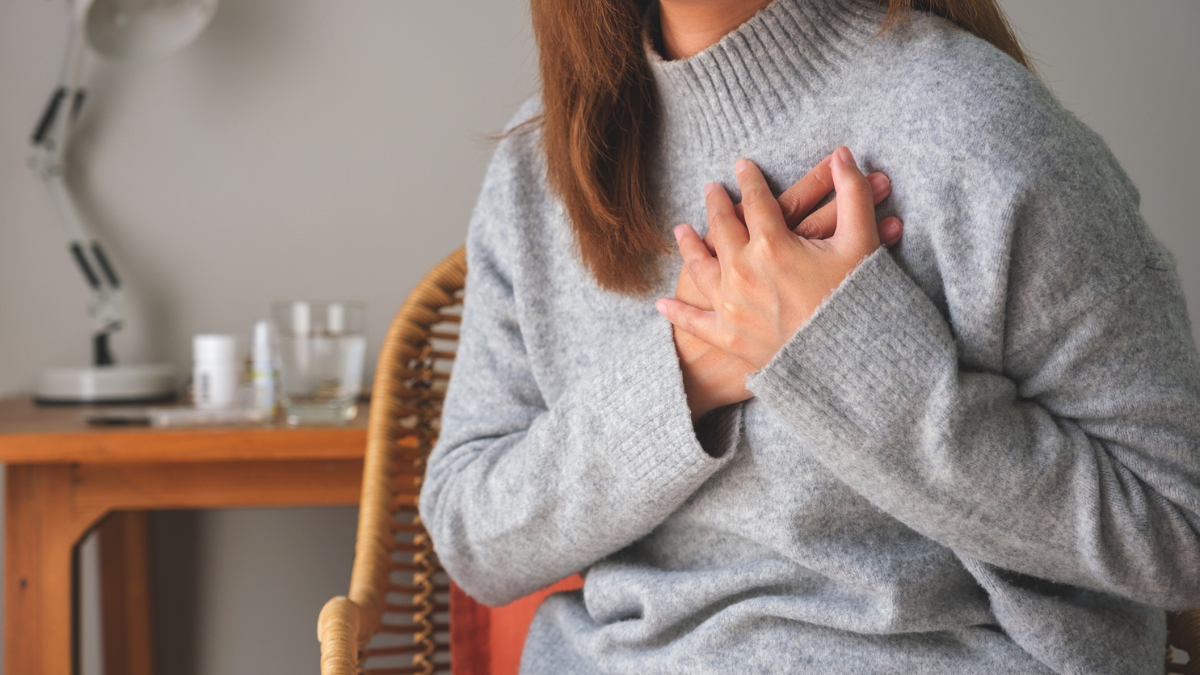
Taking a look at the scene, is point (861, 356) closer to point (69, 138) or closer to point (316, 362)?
point (316, 362)

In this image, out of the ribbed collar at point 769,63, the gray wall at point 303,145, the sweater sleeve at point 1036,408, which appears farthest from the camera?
the gray wall at point 303,145

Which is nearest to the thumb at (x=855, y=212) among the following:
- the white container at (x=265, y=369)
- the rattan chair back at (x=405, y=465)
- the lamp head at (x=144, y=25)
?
the rattan chair back at (x=405, y=465)

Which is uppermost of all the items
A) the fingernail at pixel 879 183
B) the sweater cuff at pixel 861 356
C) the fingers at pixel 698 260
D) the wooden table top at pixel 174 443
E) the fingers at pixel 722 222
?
the fingernail at pixel 879 183

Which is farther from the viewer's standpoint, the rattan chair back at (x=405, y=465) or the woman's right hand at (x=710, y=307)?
the rattan chair back at (x=405, y=465)

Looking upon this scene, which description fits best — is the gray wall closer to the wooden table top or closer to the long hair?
the wooden table top

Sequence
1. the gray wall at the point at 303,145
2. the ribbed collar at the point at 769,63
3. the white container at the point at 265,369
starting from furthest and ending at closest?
the gray wall at the point at 303,145 < the white container at the point at 265,369 < the ribbed collar at the point at 769,63

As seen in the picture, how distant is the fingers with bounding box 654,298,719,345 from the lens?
0.59 meters

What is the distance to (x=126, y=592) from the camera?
150cm

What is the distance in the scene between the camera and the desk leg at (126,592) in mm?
1478

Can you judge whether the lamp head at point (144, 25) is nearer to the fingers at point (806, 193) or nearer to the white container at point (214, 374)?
the white container at point (214, 374)

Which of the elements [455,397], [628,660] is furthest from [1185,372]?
[455,397]

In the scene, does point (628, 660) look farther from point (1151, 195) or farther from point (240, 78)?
point (1151, 195)

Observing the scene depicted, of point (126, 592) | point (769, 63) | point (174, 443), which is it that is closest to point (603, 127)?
point (769, 63)

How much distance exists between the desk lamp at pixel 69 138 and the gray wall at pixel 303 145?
0.04 meters
